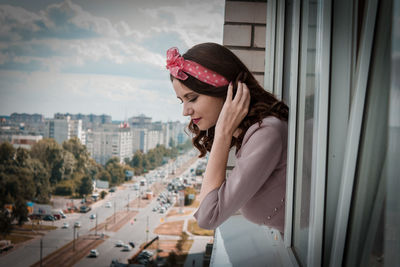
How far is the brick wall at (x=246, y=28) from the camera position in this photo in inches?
56.7

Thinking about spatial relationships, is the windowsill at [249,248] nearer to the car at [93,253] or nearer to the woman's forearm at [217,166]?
the woman's forearm at [217,166]

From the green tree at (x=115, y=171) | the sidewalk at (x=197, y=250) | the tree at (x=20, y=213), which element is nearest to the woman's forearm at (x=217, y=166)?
the sidewalk at (x=197, y=250)

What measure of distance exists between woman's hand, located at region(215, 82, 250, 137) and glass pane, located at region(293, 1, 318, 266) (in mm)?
137

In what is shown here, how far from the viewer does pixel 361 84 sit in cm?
35

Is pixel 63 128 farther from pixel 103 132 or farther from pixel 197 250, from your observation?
pixel 197 250

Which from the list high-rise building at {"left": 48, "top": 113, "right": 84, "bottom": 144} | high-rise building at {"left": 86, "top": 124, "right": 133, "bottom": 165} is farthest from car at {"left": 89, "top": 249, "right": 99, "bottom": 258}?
high-rise building at {"left": 48, "top": 113, "right": 84, "bottom": 144}

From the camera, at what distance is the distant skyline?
12.6 meters

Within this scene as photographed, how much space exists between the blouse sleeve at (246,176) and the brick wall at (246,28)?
2.70 feet

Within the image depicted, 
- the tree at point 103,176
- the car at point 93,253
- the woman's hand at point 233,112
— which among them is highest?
the woman's hand at point 233,112

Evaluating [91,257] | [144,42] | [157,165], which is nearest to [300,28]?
[157,165]

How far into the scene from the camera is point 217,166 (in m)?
0.70

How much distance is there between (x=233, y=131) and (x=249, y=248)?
44cm

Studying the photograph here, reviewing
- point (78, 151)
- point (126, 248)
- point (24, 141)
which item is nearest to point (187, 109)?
point (126, 248)

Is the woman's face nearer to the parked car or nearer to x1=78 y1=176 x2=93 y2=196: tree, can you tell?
x1=78 y1=176 x2=93 y2=196: tree
